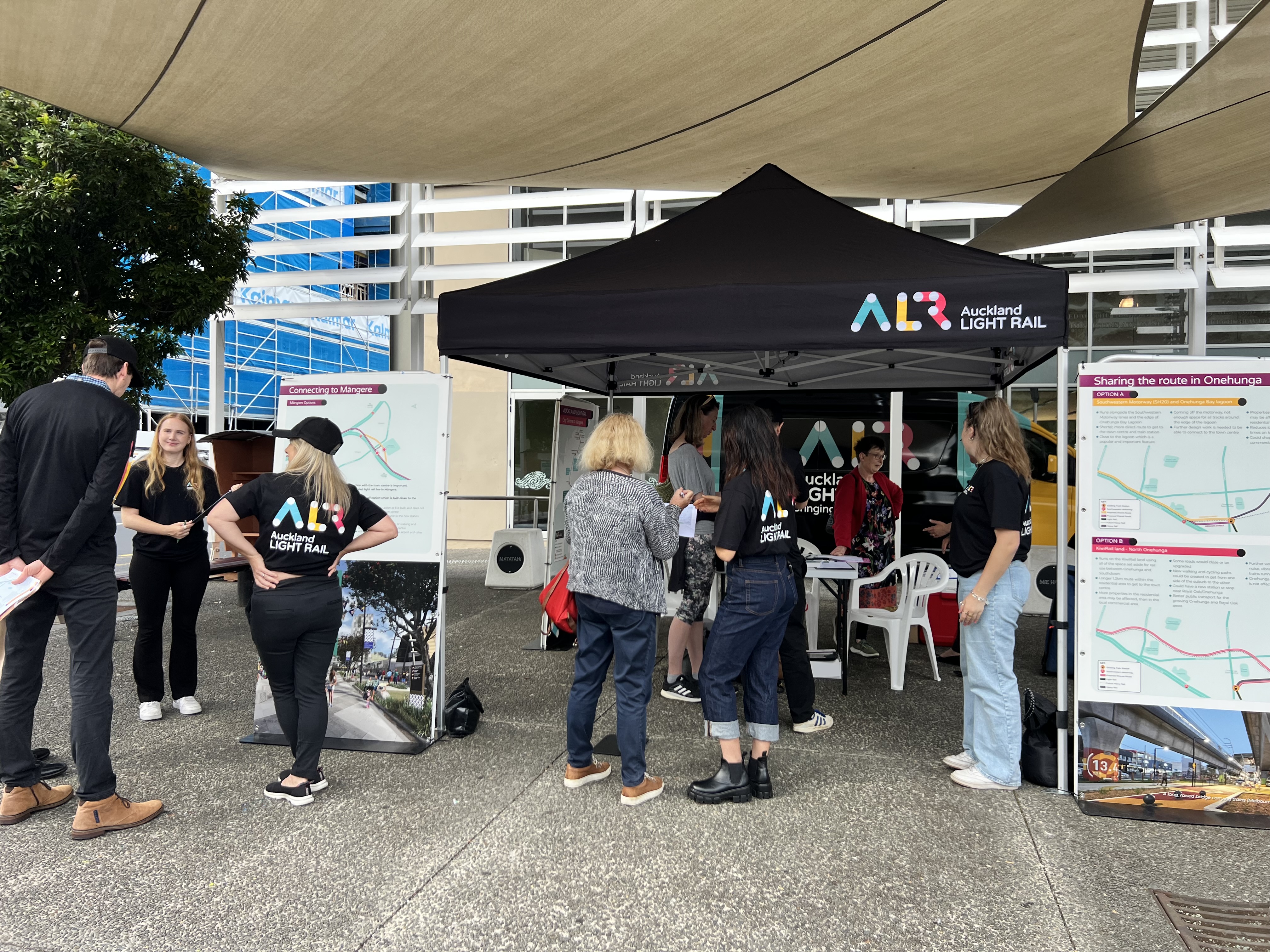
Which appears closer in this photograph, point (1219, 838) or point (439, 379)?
point (1219, 838)

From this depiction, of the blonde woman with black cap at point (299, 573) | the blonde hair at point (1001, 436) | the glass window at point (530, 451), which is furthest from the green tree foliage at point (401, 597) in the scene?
the glass window at point (530, 451)

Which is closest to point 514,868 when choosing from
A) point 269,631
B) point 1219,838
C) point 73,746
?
point 269,631

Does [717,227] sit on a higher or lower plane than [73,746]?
higher

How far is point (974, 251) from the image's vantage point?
3848mm

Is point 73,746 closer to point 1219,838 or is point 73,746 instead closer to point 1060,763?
point 1060,763

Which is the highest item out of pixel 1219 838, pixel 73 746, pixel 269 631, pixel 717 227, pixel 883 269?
pixel 717 227

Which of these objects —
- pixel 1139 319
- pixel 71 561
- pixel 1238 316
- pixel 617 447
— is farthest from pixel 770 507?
pixel 1238 316

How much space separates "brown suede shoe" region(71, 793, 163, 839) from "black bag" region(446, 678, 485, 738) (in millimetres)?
1393

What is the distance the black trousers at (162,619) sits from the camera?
15.2ft

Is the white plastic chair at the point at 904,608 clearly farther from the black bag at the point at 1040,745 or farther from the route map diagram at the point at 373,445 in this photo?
the route map diagram at the point at 373,445

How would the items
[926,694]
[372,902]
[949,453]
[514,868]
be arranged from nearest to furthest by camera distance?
1. [372,902]
2. [514,868]
3. [926,694]
4. [949,453]

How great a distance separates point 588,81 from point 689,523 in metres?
2.38

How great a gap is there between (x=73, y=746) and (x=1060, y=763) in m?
4.10

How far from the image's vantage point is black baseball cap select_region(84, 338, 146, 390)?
338 centimetres
